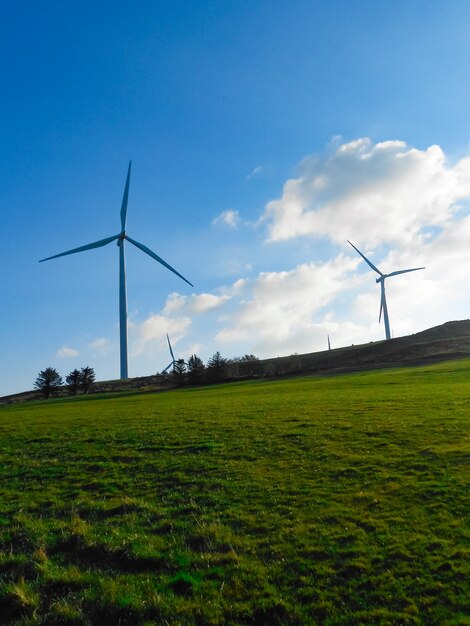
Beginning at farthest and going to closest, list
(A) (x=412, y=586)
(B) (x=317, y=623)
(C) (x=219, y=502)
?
(C) (x=219, y=502) < (A) (x=412, y=586) < (B) (x=317, y=623)

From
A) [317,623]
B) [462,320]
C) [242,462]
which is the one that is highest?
[462,320]

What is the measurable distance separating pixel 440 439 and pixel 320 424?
695 centimetres

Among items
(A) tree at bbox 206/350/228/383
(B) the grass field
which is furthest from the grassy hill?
(B) the grass field

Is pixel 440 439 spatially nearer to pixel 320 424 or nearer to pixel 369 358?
pixel 320 424

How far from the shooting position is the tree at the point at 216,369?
10838 cm

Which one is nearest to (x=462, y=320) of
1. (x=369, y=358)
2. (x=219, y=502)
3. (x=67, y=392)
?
(x=369, y=358)

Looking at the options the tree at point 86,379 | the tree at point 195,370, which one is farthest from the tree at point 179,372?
the tree at point 86,379

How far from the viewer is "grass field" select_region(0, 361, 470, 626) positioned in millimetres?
9359

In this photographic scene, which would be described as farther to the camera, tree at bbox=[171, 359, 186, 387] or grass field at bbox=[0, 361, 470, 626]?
tree at bbox=[171, 359, 186, 387]

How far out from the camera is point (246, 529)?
1273 centimetres

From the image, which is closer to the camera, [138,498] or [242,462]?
[138,498]

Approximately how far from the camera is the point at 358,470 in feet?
54.0

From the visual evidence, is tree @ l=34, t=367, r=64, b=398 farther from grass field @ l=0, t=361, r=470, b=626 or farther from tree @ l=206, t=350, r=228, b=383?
grass field @ l=0, t=361, r=470, b=626

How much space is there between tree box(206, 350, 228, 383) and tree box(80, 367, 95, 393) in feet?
103
